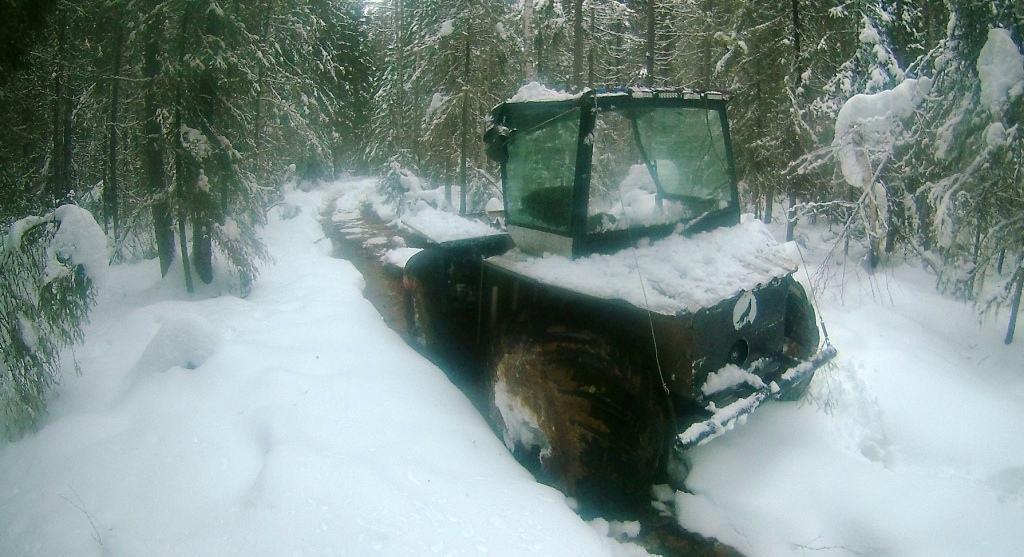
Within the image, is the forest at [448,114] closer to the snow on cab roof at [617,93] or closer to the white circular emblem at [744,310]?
the snow on cab roof at [617,93]

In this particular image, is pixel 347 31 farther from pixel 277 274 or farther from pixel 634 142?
pixel 634 142

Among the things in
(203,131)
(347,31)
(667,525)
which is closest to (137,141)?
(203,131)

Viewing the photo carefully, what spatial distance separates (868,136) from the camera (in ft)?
18.7

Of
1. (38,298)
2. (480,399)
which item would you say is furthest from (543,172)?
(38,298)

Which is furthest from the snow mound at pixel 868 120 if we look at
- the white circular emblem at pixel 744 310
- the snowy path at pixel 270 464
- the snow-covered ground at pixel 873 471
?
the snowy path at pixel 270 464

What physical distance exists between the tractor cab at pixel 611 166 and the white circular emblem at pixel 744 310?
757mm

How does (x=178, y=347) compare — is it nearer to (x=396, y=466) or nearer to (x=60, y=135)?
(x=396, y=466)

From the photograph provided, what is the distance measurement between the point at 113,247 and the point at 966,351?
1379 cm

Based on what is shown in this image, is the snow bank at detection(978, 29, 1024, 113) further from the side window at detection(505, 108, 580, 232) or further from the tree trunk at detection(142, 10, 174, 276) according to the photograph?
the tree trunk at detection(142, 10, 174, 276)

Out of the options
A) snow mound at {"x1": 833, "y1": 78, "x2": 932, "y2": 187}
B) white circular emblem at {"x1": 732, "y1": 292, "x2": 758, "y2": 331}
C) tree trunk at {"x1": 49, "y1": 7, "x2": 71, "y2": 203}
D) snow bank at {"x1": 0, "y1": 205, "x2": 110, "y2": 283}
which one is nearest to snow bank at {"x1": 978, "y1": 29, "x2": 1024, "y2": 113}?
snow mound at {"x1": 833, "y1": 78, "x2": 932, "y2": 187}

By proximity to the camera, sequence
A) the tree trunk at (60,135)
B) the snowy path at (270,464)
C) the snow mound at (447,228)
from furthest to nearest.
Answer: the tree trunk at (60,135) < the snow mound at (447,228) < the snowy path at (270,464)

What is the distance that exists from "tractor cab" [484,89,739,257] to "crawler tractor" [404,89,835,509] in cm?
1

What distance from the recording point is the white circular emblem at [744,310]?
329 cm

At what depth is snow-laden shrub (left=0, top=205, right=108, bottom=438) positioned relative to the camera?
3.90 metres
